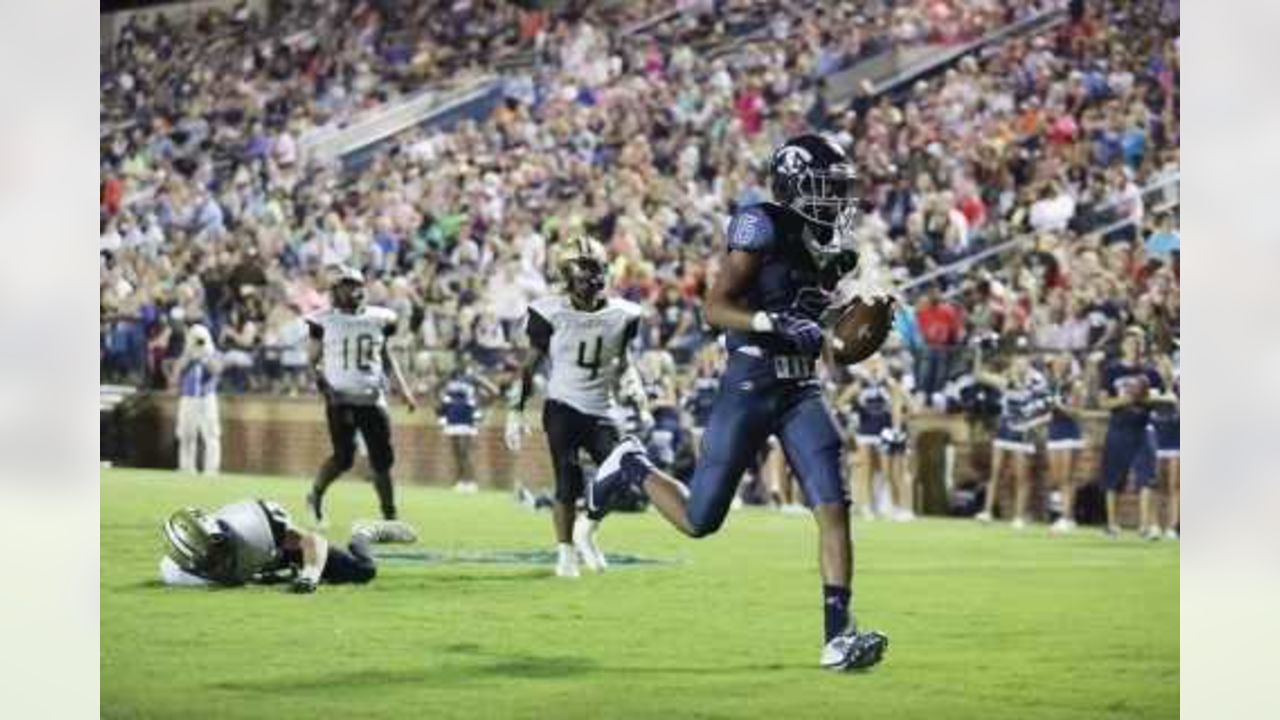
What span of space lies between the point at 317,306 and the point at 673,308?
1.17m

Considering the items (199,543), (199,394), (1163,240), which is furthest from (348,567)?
(1163,240)

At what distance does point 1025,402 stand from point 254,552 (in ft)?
7.22

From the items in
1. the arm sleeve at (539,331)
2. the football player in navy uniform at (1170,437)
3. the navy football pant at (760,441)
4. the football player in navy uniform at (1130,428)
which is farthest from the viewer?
the arm sleeve at (539,331)

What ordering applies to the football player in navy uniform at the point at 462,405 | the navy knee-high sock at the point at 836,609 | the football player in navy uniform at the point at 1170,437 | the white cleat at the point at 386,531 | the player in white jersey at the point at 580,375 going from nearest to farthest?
the navy knee-high sock at the point at 836,609 → the football player in navy uniform at the point at 1170,437 → the player in white jersey at the point at 580,375 → the white cleat at the point at 386,531 → the football player in navy uniform at the point at 462,405

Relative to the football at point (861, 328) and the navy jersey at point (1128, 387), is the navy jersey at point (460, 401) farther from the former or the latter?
the navy jersey at point (1128, 387)

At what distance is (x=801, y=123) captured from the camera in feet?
22.3

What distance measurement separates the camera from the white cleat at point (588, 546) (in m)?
6.69

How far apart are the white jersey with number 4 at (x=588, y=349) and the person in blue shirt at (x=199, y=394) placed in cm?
127

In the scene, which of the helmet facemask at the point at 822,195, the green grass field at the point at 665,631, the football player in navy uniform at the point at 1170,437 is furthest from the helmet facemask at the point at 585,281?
the football player in navy uniform at the point at 1170,437

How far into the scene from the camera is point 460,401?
23.6 ft

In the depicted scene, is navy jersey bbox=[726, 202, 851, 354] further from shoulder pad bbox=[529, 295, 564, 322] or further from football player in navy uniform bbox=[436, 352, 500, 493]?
football player in navy uniform bbox=[436, 352, 500, 493]

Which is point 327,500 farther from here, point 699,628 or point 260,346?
point 699,628

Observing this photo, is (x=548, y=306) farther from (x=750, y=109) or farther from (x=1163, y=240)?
(x=1163, y=240)
